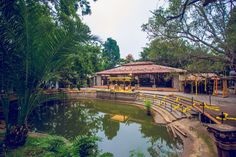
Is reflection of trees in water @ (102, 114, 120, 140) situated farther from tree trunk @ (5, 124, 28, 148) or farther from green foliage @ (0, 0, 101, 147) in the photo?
green foliage @ (0, 0, 101, 147)

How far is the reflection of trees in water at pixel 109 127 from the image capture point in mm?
9939

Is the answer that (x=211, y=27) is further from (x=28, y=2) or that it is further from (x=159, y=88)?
(x=159, y=88)

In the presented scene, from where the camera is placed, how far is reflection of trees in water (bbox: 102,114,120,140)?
994 centimetres

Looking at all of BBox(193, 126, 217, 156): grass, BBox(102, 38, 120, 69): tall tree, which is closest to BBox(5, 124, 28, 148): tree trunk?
BBox(193, 126, 217, 156): grass

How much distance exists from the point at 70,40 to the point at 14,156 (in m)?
4.00

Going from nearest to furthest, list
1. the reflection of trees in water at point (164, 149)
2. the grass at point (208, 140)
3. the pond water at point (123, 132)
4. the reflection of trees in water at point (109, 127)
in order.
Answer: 1. the grass at point (208, 140)
2. the reflection of trees in water at point (164, 149)
3. the pond water at point (123, 132)
4. the reflection of trees in water at point (109, 127)

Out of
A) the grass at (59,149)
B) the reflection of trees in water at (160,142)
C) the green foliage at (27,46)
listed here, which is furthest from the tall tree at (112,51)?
the grass at (59,149)

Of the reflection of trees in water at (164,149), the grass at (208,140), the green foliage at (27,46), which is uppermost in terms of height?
the green foliage at (27,46)

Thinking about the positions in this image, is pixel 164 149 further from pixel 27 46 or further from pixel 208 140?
pixel 27 46

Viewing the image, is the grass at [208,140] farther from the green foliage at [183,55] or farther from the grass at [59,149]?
the grass at [59,149]

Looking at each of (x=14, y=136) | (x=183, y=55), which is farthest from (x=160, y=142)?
Result: (x=14, y=136)

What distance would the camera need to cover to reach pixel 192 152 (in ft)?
21.5

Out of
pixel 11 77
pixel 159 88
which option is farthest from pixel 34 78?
pixel 159 88

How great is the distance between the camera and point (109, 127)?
11.2 m
